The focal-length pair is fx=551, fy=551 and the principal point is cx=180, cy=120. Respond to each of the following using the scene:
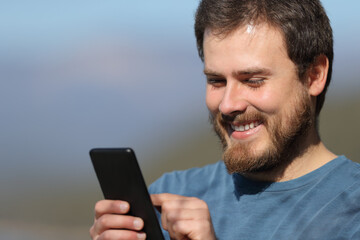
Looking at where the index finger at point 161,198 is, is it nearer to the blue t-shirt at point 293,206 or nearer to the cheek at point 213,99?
the blue t-shirt at point 293,206

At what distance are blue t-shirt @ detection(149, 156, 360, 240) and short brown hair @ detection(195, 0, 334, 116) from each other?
0.48m

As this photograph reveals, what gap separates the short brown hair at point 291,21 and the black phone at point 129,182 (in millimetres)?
811

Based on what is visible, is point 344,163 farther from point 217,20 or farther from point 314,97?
point 217,20

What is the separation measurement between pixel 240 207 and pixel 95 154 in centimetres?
76

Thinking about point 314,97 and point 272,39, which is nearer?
point 272,39

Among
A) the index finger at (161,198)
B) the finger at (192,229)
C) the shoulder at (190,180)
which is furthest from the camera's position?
the shoulder at (190,180)

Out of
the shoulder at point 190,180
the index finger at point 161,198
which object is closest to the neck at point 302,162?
the shoulder at point 190,180

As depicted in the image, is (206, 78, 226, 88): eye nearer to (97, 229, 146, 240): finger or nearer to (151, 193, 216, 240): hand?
(151, 193, 216, 240): hand

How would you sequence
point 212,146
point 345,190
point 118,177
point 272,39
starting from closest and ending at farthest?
point 118,177 → point 345,190 → point 272,39 → point 212,146

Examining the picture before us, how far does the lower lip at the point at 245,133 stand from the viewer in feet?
8.09

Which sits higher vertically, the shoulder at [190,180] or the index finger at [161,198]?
the index finger at [161,198]

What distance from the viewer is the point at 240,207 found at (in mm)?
2512

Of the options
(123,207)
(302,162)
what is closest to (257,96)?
(302,162)

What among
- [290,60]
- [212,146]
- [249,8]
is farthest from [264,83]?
[212,146]
